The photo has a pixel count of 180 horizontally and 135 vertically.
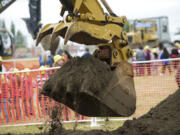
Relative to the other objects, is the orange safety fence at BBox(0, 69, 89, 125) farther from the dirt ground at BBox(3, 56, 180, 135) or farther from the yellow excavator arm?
the yellow excavator arm

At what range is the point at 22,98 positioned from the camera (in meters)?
8.62

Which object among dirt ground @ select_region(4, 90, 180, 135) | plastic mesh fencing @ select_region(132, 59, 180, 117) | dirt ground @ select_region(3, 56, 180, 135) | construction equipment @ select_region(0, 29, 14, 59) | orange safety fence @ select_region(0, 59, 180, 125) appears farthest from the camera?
construction equipment @ select_region(0, 29, 14, 59)

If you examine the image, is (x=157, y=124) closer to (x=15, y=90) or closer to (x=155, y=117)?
(x=155, y=117)

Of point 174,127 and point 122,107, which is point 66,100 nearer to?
point 122,107

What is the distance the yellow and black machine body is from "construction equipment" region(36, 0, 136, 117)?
30631 millimetres

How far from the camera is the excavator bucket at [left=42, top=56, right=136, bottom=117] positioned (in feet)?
12.1

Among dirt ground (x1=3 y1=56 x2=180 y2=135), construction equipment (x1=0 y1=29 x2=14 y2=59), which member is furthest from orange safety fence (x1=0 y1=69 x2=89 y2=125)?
construction equipment (x1=0 y1=29 x2=14 y2=59)

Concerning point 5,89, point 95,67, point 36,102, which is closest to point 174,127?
point 95,67

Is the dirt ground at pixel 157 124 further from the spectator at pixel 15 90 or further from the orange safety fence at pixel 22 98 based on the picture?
the spectator at pixel 15 90

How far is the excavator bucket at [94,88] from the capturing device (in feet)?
12.1

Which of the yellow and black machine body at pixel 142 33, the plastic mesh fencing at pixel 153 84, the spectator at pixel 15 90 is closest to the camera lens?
the spectator at pixel 15 90

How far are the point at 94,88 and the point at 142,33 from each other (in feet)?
108

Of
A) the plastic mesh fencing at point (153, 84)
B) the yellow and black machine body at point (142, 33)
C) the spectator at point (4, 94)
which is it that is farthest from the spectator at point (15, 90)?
the yellow and black machine body at point (142, 33)

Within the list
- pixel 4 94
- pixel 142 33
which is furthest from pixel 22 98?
pixel 142 33
